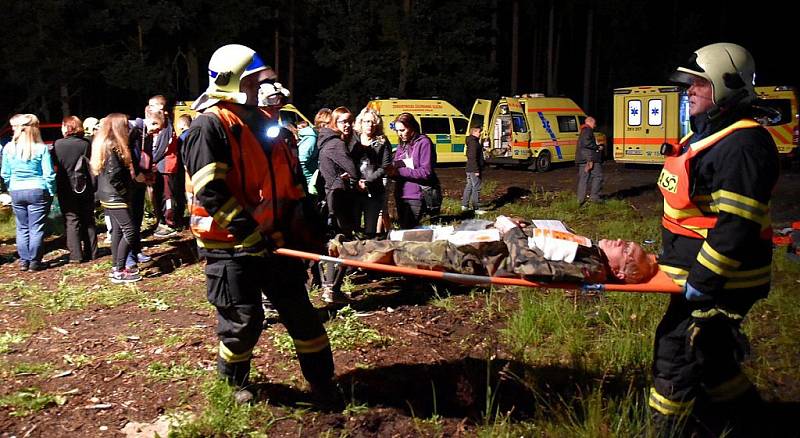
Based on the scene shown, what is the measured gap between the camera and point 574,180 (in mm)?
18531

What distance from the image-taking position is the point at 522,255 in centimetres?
323

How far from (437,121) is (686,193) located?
1931 cm

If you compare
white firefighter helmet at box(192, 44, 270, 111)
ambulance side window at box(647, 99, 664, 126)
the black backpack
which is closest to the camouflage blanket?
white firefighter helmet at box(192, 44, 270, 111)

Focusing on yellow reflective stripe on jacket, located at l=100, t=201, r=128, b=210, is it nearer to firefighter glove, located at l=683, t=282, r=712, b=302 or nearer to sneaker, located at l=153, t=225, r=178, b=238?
sneaker, located at l=153, t=225, r=178, b=238

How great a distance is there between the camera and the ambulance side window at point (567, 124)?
22.0 m

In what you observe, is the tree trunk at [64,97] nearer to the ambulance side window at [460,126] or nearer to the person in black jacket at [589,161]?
the ambulance side window at [460,126]

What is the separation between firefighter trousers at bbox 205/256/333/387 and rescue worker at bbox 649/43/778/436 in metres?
1.91

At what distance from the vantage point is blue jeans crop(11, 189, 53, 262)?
7.84 m

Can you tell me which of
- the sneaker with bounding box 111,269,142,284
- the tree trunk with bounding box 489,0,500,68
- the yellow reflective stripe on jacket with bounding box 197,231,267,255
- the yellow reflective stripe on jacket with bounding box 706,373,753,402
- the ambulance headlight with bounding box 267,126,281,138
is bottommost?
the sneaker with bounding box 111,269,142,284

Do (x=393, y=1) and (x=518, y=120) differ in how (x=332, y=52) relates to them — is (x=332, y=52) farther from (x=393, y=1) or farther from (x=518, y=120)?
(x=518, y=120)

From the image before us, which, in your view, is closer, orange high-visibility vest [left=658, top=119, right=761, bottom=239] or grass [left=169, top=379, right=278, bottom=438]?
orange high-visibility vest [left=658, top=119, right=761, bottom=239]

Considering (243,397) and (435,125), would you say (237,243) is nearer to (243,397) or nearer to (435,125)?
(243,397)

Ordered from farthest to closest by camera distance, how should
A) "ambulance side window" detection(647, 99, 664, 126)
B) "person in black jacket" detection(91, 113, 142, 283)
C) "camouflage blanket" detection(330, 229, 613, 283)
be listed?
"ambulance side window" detection(647, 99, 664, 126) → "person in black jacket" detection(91, 113, 142, 283) → "camouflage blanket" detection(330, 229, 613, 283)

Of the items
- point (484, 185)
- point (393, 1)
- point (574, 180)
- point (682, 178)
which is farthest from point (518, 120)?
point (682, 178)
